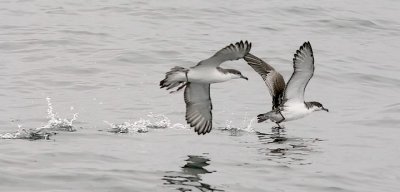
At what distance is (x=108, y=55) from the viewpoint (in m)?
19.3

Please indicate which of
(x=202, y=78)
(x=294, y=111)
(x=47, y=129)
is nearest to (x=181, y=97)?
(x=294, y=111)

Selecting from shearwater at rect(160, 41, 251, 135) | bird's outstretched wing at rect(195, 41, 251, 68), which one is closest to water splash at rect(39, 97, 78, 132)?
shearwater at rect(160, 41, 251, 135)

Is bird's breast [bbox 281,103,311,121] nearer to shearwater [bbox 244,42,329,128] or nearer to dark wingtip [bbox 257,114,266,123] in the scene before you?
shearwater [bbox 244,42,329,128]

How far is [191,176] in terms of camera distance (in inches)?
421

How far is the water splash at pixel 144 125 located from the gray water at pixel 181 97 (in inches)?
2.4

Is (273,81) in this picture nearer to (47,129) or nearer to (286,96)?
(286,96)

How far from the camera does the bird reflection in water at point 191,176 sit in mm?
10148

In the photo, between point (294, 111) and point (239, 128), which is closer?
point (294, 111)

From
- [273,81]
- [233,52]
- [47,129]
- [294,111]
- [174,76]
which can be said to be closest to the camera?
[233,52]

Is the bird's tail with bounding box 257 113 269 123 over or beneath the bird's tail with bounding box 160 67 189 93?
beneath

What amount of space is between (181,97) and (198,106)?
11.3 ft

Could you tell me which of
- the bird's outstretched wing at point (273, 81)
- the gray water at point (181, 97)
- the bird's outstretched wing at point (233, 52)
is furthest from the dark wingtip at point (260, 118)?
the bird's outstretched wing at point (233, 52)

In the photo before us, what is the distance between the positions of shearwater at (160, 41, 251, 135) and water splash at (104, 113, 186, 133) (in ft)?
3.24

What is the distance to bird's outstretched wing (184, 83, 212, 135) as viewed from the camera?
12633mm
